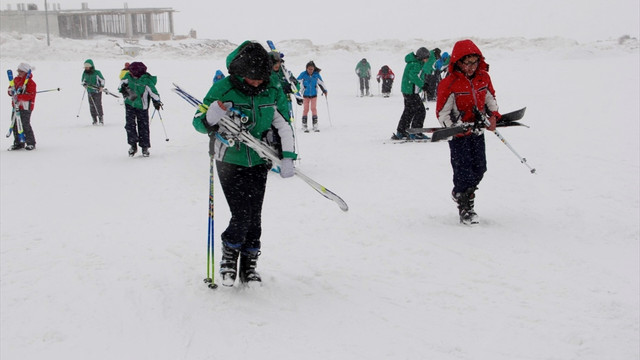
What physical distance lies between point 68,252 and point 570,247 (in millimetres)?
5023

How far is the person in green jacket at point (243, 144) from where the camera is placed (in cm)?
423

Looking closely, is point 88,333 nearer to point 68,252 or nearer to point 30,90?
point 68,252

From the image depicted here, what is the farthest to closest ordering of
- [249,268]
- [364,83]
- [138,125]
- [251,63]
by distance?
[364,83] → [138,125] → [249,268] → [251,63]

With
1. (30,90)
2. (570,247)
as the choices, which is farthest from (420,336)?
(30,90)

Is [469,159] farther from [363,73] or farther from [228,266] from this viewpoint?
[363,73]

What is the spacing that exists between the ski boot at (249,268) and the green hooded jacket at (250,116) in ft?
2.56

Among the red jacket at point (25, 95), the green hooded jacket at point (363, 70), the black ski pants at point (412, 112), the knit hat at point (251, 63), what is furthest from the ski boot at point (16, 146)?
the green hooded jacket at point (363, 70)

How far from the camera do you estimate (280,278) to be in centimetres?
504

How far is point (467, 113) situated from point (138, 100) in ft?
24.0

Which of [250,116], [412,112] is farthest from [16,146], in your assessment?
[250,116]

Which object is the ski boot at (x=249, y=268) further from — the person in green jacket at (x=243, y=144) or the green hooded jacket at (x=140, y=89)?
the green hooded jacket at (x=140, y=89)

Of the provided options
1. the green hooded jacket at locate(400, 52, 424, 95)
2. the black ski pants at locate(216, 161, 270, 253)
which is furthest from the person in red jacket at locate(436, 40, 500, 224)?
the green hooded jacket at locate(400, 52, 424, 95)

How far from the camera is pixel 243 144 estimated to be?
4387mm

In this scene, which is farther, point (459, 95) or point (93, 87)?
point (93, 87)
